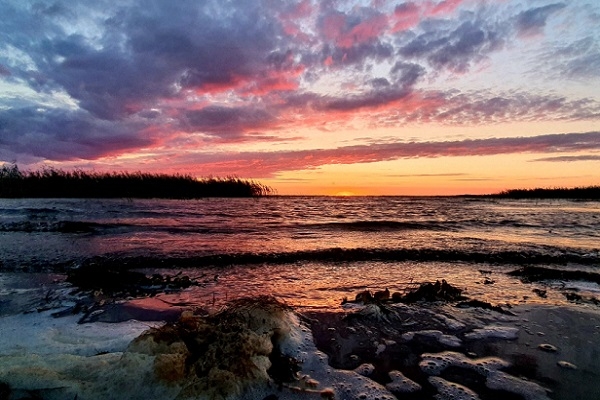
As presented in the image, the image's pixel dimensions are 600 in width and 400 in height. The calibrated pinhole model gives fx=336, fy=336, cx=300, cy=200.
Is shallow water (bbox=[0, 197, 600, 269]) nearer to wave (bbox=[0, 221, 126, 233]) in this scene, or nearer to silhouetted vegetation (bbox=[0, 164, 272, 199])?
wave (bbox=[0, 221, 126, 233])

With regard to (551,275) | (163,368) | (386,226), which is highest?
(163,368)

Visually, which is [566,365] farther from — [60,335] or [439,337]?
[60,335]

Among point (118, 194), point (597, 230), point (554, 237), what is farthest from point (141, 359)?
point (118, 194)

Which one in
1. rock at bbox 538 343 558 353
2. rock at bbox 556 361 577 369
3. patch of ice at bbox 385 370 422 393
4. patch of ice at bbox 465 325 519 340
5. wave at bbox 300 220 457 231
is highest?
rock at bbox 556 361 577 369

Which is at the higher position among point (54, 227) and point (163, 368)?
point (163, 368)

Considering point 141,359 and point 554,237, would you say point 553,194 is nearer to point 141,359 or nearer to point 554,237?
point 554,237

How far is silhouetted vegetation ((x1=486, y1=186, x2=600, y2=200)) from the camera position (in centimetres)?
5356

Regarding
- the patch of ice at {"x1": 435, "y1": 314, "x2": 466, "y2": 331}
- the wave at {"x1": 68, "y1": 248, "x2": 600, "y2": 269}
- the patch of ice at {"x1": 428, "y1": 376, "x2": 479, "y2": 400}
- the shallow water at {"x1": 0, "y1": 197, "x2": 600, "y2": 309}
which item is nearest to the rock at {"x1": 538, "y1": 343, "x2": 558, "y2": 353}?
the patch of ice at {"x1": 435, "y1": 314, "x2": 466, "y2": 331}

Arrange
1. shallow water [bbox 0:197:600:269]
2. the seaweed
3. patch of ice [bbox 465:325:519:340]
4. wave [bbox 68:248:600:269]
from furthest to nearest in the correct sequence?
shallow water [bbox 0:197:600:269] < wave [bbox 68:248:600:269] < the seaweed < patch of ice [bbox 465:325:519:340]

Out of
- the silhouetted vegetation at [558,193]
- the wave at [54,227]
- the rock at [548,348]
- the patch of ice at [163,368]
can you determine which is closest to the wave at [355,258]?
the patch of ice at [163,368]

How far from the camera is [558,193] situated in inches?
2267

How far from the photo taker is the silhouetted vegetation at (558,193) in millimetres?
53562

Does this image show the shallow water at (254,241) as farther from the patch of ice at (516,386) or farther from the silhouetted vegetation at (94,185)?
the silhouetted vegetation at (94,185)

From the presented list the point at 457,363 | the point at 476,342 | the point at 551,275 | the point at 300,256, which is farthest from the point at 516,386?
the point at 300,256
